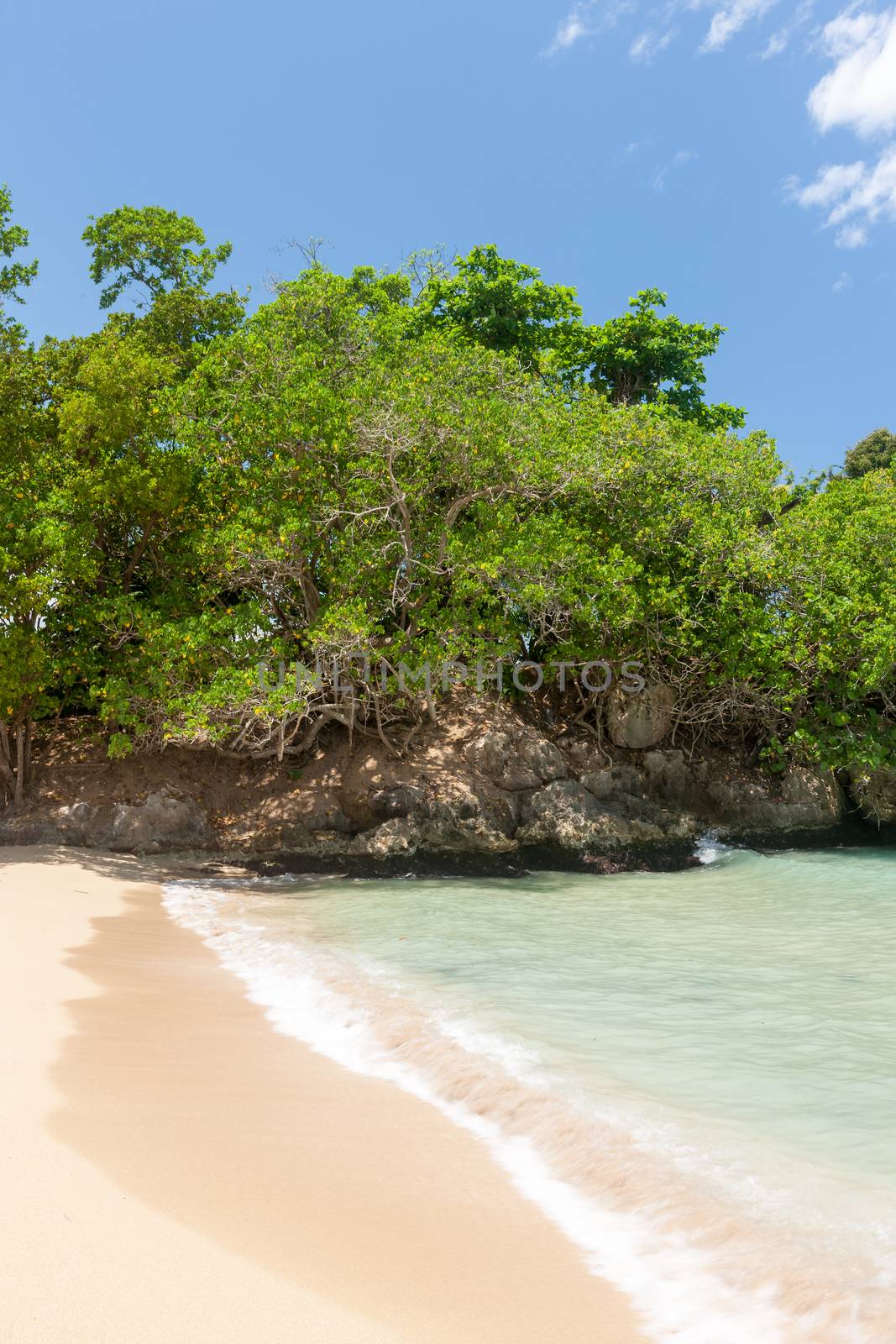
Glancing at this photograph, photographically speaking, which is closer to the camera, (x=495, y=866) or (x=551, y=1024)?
(x=551, y=1024)

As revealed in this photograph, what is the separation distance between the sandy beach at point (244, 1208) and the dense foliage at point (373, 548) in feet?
25.6

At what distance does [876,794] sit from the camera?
17344mm

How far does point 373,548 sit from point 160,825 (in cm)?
542

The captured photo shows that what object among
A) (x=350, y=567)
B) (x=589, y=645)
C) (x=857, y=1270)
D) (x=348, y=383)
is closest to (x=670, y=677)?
(x=589, y=645)

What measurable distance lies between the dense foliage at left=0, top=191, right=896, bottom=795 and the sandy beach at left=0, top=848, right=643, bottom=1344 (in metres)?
7.80

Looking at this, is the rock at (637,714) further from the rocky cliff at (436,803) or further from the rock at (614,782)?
the rock at (614,782)

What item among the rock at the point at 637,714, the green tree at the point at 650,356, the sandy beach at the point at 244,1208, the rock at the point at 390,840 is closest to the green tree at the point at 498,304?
the green tree at the point at 650,356

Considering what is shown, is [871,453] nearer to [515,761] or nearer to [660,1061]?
[515,761]

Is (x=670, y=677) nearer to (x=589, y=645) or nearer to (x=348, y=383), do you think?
(x=589, y=645)

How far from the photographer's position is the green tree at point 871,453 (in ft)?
109

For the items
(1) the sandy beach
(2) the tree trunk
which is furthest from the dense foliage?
(1) the sandy beach

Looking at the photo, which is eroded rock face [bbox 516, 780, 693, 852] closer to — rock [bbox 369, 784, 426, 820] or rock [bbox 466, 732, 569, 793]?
rock [bbox 466, 732, 569, 793]

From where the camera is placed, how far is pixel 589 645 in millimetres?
15625

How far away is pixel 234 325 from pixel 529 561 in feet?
36.2
